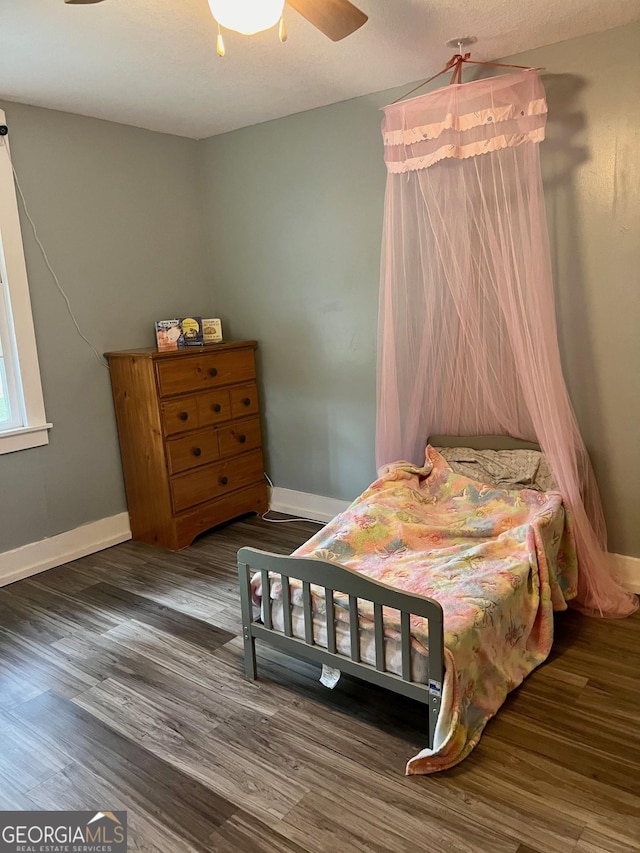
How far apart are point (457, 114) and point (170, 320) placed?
6.87 feet

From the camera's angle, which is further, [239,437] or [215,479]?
[239,437]

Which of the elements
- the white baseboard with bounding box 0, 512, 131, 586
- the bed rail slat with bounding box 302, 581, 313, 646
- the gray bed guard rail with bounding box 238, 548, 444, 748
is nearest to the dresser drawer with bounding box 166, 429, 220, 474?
the white baseboard with bounding box 0, 512, 131, 586

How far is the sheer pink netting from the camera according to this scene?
8.97 ft

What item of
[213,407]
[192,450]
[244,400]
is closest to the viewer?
[192,450]

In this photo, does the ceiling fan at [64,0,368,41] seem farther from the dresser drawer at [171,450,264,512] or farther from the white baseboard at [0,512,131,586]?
the white baseboard at [0,512,131,586]

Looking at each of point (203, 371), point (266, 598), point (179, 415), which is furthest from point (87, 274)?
point (266, 598)

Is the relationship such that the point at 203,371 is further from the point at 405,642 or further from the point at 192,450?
the point at 405,642

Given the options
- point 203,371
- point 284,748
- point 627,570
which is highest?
point 203,371

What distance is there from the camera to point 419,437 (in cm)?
338

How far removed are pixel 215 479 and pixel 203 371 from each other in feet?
2.30

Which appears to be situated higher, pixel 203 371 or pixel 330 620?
pixel 203 371

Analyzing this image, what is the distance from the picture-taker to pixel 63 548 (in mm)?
3719

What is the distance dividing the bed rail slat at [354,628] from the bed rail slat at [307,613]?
0.18m

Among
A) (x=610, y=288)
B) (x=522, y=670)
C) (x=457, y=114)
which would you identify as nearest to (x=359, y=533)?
(x=522, y=670)
